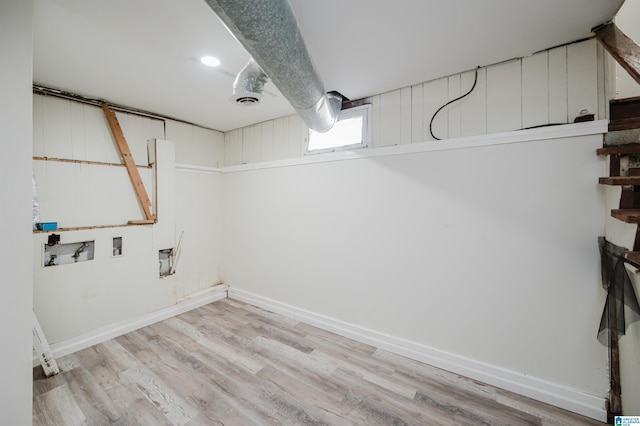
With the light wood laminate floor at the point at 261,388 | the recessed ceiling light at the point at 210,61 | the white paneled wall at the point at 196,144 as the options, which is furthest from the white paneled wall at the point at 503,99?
the white paneled wall at the point at 196,144

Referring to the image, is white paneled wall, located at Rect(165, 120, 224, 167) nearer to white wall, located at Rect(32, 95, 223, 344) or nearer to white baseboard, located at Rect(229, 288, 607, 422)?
white wall, located at Rect(32, 95, 223, 344)

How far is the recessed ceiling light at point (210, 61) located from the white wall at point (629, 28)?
3172 mm

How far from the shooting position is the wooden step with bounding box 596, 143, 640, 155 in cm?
138

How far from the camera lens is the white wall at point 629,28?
195cm

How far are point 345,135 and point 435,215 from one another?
1.25 m

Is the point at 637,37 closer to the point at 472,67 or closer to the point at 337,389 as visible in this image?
the point at 472,67

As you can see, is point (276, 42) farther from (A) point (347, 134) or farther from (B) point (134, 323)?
(B) point (134, 323)

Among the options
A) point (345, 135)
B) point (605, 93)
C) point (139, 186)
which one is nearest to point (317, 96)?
point (345, 135)

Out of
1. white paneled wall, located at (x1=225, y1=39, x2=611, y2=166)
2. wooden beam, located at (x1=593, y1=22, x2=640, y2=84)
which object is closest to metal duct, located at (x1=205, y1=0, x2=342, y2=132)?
white paneled wall, located at (x1=225, y1=39, x2=611, y2=166)

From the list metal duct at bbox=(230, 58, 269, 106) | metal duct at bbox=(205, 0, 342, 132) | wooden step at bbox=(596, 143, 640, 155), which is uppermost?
metal duct at bbox=(230, 58, 269, 106)

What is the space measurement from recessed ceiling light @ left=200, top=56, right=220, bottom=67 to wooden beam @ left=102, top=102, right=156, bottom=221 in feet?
5.15

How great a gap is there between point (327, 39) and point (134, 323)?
3.39 m

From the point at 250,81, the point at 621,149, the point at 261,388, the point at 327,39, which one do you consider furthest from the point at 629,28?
the point at 261,388

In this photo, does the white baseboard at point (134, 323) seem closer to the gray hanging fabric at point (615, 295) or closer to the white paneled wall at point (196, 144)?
the white paneled wall at point (196, 144)
